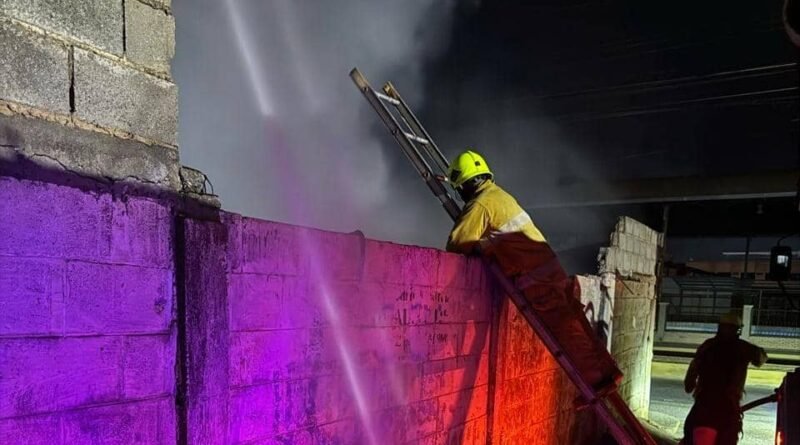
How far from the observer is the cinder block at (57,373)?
147 cm

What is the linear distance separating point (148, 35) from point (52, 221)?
83cm

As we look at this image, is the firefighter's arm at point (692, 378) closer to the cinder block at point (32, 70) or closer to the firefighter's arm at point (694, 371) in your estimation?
the firefighter's arm at point (694, 371)

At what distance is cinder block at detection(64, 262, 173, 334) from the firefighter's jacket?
2.28 meters

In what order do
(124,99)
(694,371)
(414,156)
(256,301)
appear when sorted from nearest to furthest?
(124,99) < (256,301) < (414,156) < (694,371)

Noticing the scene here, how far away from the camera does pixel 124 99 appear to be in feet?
6.24

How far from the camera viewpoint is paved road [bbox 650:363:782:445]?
24.0ft

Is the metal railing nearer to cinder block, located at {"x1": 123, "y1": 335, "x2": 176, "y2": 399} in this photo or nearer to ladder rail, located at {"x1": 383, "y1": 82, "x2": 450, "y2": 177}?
ladder rail, located at {"x1": 383, "y1": 82, "x2": 450, "y2": 177}

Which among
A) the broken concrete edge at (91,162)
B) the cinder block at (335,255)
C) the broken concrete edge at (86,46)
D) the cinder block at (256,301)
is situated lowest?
the cinder block at (256,301)

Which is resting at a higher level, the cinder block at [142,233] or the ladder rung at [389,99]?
the ladder rung at [389,99]

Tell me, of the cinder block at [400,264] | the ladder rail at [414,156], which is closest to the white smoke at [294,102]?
the ladder rail at [414,156]

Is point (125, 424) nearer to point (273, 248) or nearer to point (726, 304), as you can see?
point (273, 248)

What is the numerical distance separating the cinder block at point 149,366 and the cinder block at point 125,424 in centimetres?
4

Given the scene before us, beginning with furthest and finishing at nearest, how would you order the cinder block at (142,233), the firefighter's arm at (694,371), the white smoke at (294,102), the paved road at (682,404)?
the paved road at (682,404)
the white smoke at (294,102)
the firefighter's arm at (694,371)
the cinder block at (142,233)

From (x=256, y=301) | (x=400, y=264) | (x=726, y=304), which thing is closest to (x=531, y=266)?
(x=400, y=264)
